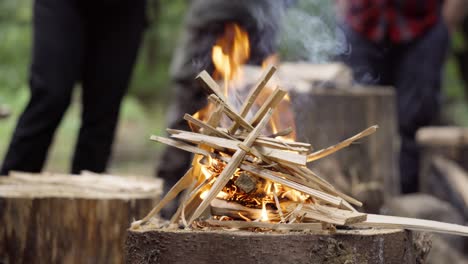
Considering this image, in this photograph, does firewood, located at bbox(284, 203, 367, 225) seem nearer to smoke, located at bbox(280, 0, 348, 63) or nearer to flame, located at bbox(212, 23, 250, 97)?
flame, located at bbox(212, 23, 250, 97)

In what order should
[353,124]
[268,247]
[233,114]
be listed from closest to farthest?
[268,247] → [233,114] → [353,124]

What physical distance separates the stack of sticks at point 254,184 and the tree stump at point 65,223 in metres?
0.85

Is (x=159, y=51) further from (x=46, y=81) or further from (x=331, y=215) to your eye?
(x=331, y=215)

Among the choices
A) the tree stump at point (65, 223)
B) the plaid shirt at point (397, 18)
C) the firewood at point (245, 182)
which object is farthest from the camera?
the plaid shirt at point (397, 18)

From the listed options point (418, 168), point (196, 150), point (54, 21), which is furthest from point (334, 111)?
point (196, 150)

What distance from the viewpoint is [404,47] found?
6145mm

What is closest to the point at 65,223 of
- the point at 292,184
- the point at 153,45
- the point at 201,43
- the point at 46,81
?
the point at 46,81

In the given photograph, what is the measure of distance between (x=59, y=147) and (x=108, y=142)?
620 cm

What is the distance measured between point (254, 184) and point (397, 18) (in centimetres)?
380

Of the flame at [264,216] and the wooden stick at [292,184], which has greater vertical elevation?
the wooden stick at [292,184]

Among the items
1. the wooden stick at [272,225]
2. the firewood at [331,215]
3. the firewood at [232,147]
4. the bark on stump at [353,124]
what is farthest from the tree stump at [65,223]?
the bark on stump at [353,124]

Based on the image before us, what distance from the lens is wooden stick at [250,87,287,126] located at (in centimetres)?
272

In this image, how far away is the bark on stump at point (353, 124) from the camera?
5547 mm

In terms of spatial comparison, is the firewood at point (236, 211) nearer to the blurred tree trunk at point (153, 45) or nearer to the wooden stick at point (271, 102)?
the wooden stick at point (271, 102)
